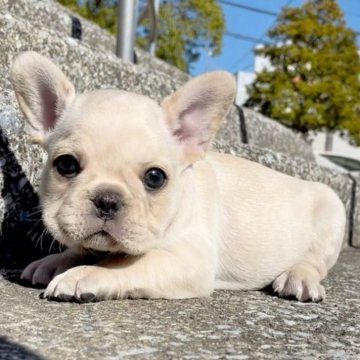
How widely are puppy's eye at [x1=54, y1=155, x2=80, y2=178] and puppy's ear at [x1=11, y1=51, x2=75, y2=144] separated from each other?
0.32 metres

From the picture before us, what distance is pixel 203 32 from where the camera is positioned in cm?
2020

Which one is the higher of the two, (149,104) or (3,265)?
(149,104)

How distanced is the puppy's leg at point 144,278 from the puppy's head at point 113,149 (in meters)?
0.08

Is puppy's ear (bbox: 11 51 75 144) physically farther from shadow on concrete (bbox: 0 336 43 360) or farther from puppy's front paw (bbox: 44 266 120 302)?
shadow on concrete (bbox: 0 336 43 360)

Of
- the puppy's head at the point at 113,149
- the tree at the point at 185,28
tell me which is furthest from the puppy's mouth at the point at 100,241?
the tree at the point at 185,28

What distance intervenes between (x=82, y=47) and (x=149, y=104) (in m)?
1.59

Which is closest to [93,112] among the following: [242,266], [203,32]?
[242,266]

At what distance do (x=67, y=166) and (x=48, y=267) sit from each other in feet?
1.59

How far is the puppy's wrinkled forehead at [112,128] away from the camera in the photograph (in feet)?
7.29

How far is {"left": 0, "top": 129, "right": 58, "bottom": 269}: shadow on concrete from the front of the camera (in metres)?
2.84

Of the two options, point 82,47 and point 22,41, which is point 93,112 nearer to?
point 22,41

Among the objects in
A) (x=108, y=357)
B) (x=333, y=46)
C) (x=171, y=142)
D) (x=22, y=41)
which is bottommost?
(x=108, y=357)

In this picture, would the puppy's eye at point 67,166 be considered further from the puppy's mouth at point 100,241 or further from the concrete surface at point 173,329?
A: the concrete surface at point 173,329

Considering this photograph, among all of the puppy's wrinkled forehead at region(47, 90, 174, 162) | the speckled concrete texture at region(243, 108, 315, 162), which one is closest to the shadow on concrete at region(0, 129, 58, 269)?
the puppy's wrinkled forehead at region(47, 90, 174, 162)
